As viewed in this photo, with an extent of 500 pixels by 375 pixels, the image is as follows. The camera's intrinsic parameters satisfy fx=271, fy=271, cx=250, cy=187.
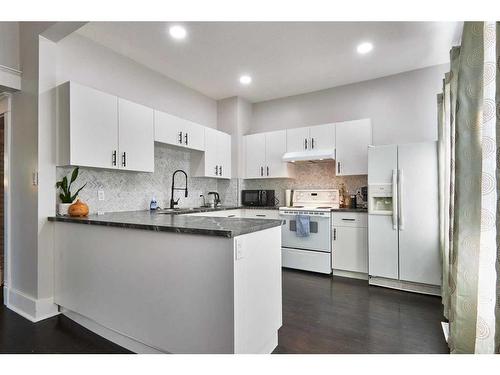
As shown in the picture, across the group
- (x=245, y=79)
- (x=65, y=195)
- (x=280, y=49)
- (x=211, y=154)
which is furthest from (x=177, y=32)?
(x=65, y=195)

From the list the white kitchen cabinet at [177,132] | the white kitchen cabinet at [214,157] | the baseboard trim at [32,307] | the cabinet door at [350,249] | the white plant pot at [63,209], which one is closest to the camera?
the baseboard trim at [32,307]

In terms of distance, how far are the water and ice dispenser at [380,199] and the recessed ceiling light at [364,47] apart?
1.59 meters

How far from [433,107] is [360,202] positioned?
5.16 ft

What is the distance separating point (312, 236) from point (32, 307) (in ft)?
10.3

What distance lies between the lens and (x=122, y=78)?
3318mm

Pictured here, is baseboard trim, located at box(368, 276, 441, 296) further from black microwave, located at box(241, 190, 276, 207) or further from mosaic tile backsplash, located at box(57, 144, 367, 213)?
black microwave, located at box(241, 190, 276, 207)

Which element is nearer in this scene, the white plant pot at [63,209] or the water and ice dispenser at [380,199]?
the white plant pot at [63,209]

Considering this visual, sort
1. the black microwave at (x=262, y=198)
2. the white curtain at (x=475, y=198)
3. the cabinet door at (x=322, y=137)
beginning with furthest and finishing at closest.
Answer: the black microwave at (x=262, y=198) → the cabinet door at (x=322, y=137) → the white curtain at (x=475, y=198)

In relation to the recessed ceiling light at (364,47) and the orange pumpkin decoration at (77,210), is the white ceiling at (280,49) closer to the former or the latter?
the recessed ceiling light at (364,47)

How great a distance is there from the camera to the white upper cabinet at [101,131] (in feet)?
8.13

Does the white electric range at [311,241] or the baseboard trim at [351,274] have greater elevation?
the white electric range at [311,241]

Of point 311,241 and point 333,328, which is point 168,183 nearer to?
point 311,241


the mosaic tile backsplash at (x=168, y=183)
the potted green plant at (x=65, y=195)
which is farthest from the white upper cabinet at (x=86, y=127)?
the mosaic tile backsplash at (x=168, y=183)
